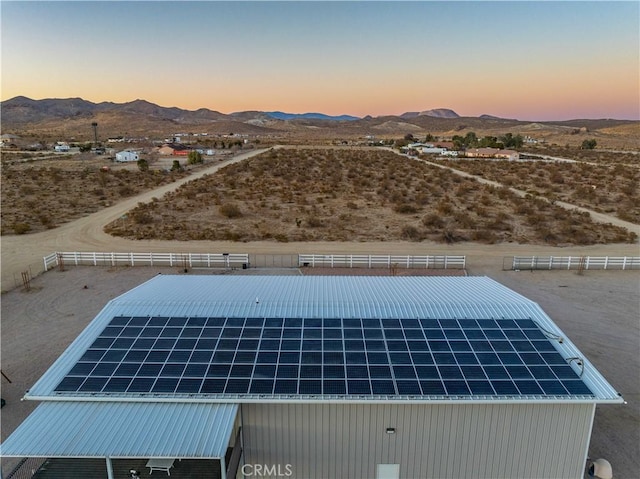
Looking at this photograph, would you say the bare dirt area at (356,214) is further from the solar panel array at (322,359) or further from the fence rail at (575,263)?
the solar panel array at (322,359)

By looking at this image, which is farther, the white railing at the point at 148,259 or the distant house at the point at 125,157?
the distant house at the point at 125,157

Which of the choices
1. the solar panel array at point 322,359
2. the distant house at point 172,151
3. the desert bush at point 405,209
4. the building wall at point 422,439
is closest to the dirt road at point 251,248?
the desert bush at point 405,209

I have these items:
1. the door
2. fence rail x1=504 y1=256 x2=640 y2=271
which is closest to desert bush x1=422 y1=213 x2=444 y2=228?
fence rail x1=504 y1=256 x2=640 y2=271

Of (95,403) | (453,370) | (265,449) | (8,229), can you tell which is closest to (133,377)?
(95,403)

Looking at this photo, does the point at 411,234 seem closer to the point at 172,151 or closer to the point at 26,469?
the point at 26,469

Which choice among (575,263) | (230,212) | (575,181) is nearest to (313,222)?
(230,212)

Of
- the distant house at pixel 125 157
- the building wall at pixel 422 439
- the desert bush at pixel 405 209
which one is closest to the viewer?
the building wall at pixel 422 439

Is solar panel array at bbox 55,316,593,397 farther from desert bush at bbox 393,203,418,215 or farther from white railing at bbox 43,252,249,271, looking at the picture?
desert bush at bbox 393,203,418,215

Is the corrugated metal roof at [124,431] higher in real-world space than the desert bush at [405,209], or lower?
higher
